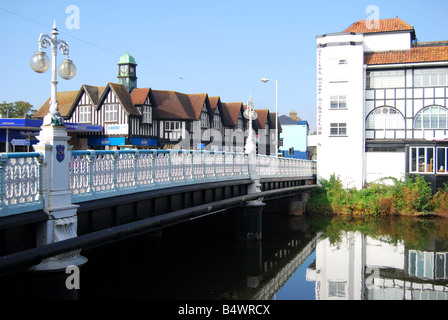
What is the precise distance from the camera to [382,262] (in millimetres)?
17656

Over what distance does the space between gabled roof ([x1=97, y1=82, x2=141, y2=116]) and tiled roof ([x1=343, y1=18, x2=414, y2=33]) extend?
2133 cm

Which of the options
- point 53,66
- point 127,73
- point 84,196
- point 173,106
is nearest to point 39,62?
point 53,66

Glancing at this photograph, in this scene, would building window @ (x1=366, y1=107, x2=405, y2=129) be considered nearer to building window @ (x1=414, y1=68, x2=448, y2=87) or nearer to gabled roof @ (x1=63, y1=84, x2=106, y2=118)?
building window @ (x1=414, y1=68, x2=448, y2=87)

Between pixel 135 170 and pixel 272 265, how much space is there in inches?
→ 308

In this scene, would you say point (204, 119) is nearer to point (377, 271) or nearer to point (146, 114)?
point (146, 114)

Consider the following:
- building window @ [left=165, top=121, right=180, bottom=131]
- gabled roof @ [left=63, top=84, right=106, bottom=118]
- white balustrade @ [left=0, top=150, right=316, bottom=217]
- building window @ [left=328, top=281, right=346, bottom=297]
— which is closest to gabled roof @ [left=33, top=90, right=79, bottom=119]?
gabled roof @ [left=63, top=84, right=106, bottom=118]

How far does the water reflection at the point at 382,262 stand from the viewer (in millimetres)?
13891

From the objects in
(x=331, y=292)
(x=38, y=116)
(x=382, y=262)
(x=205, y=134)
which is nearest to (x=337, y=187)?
(x=382, y=262)

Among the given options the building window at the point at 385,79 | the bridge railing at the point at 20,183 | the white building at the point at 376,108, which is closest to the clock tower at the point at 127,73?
the white building at the point at 376,108

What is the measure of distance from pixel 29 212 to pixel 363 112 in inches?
1077

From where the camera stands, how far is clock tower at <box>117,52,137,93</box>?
50.1 m

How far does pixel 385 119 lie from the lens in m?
32.1

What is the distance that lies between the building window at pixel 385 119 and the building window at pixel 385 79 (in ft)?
5.40
